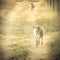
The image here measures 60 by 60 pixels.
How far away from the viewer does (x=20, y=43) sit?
2719mm

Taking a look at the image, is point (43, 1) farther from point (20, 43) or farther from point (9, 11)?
point (20, 43)

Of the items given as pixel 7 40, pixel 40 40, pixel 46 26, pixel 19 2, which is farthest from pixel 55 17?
pixel 7 40

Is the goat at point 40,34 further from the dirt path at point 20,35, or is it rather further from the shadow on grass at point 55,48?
the shadow on grass at point 55,48

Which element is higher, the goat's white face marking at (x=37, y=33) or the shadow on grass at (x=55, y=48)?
the goat's white face marking at (x=37, y=33)

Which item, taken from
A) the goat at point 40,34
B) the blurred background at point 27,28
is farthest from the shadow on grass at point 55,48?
the goat at point 40,34

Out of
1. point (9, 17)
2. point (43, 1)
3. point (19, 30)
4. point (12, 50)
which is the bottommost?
point (12, 50)

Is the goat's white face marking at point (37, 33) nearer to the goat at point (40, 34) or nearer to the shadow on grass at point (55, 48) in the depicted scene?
the goat at point (40, 34)

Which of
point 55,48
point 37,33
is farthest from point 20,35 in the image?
point 55,48

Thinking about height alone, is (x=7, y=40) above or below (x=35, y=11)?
below

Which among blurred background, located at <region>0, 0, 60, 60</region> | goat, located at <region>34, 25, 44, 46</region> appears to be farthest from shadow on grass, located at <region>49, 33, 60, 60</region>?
goat, located at <region>34, 25, 44, 46</region>

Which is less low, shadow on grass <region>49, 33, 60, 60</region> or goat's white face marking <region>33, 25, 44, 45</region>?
goat's white face marking <region>33, 25, 44, 45</region>

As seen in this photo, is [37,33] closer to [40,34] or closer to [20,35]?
[40,34]

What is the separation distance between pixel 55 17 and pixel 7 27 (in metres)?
0.73

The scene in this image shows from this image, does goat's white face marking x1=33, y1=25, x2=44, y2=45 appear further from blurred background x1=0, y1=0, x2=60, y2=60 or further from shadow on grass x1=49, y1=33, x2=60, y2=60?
shadow on grass x1=49, y1=33, x2=60, y2=60
